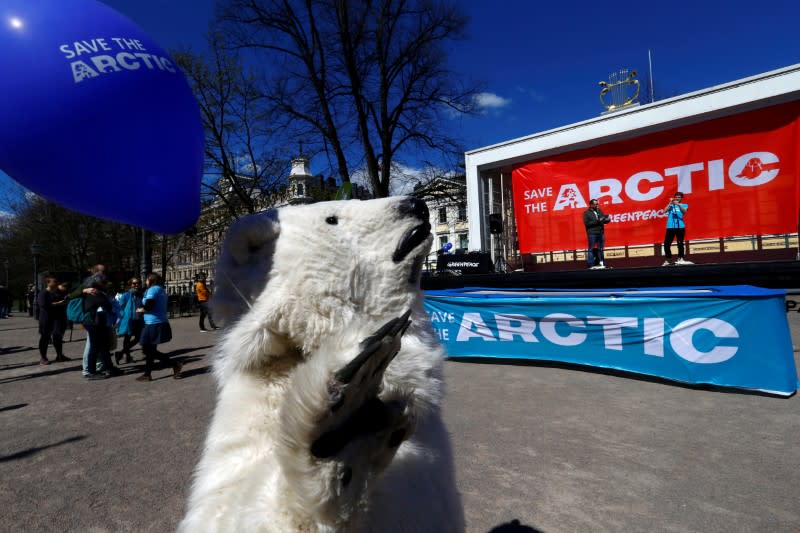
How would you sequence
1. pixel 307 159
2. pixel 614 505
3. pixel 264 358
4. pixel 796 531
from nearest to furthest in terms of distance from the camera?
pixel 264 358, pixel 796 531, pixel 614 505, pixel 307 159

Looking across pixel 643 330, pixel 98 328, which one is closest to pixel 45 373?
pixel 98 328

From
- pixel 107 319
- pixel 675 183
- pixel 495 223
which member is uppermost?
pixel 675 183

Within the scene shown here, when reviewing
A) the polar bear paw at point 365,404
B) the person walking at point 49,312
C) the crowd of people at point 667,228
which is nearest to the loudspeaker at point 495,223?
the crowd of people at point 667,228

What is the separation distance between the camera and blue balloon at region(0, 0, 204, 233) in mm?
1479

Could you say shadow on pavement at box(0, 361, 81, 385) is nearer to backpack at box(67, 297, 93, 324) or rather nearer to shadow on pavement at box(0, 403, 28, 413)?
backpack at box(67, 297, 93, 324)

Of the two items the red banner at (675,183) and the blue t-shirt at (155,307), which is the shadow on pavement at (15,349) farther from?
the red banner at (675,183)

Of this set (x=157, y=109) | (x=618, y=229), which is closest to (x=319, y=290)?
(x=157, y=109)

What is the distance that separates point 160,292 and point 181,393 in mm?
1553

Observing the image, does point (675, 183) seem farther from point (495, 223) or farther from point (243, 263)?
point (243, 263)

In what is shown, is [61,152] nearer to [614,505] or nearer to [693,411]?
[614,505]

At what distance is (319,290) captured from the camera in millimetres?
1136

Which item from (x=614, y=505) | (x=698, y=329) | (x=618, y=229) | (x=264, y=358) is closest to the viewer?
(x=264, y=358)

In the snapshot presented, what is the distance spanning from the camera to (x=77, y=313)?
657 cm

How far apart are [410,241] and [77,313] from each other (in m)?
7.40
